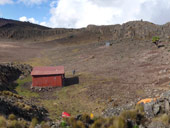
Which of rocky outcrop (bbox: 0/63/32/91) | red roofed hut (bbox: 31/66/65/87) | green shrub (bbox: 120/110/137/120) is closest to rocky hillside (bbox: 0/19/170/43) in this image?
red roofed hut (bbox: 31/66/65/87)

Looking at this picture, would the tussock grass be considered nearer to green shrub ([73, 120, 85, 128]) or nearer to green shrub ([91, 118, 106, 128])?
green shrub ([73, 120, 85, 128])

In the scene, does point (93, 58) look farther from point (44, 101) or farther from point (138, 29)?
point (138, 29)

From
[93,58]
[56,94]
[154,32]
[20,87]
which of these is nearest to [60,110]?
[56,94]

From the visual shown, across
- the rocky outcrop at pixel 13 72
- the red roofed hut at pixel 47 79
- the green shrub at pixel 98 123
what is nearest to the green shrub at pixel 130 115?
the green shrub at pixel 98 123

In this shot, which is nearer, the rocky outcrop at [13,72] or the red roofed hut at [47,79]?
the red roofed hut at [47,79]

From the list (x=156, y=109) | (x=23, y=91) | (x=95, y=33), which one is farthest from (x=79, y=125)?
(x=95, y=33)

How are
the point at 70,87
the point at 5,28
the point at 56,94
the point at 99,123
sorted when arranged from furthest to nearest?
the point at 5,28 < the point at 70,87 < the point at 56,94 < the point at 99,123

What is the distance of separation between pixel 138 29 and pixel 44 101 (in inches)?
2741

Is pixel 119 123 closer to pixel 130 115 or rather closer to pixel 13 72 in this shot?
pixel 130 115

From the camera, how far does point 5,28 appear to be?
141 meters

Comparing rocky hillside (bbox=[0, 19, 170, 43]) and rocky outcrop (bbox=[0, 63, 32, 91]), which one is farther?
rocky hillside (bbox=[0, 19, 170, 43])

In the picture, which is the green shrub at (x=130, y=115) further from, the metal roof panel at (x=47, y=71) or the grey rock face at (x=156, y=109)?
the metal roof panel at (x=47, y=71)

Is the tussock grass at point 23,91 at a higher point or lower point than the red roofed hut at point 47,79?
lower

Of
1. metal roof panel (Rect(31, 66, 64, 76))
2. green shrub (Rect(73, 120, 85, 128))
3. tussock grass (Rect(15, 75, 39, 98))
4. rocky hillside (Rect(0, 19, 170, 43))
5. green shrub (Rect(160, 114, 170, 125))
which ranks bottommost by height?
tussock grass (Rect(15, 75, 39, 98))
